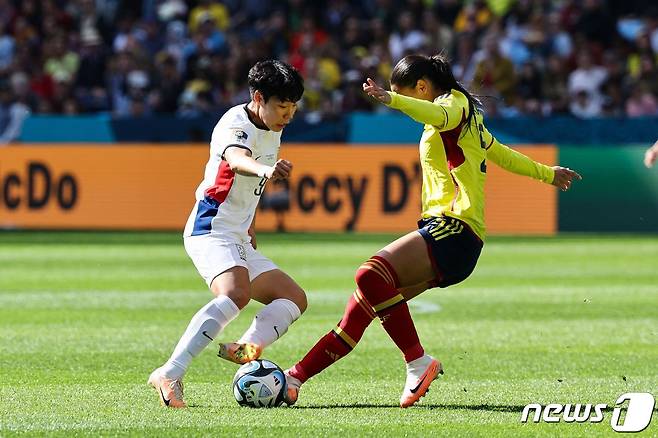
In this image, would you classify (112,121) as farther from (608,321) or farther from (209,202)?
(209,202)

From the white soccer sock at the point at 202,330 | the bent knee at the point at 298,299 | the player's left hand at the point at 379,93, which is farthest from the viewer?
the bent knee at the point at 298,299

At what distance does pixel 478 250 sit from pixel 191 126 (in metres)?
15.5

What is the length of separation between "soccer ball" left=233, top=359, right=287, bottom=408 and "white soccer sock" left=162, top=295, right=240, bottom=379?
275 millimetres

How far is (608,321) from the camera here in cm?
1123

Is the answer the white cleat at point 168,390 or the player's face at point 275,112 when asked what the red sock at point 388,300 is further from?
the white cleat at point 168,390

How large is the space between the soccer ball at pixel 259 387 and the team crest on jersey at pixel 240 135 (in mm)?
1177

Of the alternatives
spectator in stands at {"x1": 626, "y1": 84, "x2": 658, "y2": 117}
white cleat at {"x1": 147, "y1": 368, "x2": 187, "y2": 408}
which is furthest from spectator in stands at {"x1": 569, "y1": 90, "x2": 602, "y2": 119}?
white cleat at {"x1": 147, "y1": 368, "x2": 187, "y2": 408}

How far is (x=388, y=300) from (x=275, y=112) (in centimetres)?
115

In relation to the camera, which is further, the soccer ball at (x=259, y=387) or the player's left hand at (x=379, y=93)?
the soccer ball at (x=259, y=387)

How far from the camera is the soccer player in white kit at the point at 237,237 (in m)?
7.06

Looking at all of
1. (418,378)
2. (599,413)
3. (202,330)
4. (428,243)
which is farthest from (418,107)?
(599,413)

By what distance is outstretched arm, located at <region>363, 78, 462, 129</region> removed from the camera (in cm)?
662

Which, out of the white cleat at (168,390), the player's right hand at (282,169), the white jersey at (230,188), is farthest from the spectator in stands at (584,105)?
the player's right hand at (282,169)

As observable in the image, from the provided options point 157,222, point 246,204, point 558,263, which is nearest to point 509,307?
point 558,263
